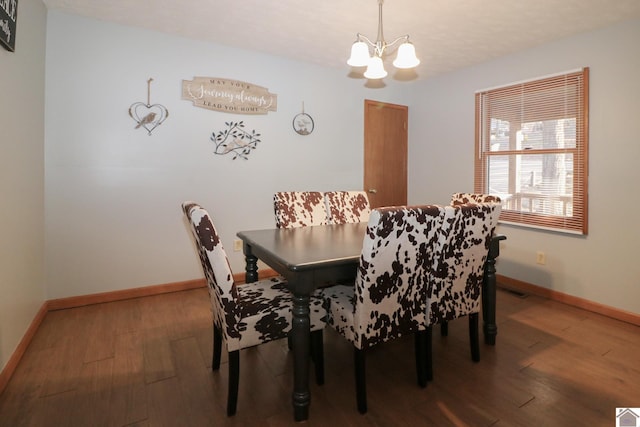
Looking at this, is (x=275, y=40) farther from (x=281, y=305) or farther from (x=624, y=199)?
(x=624, y=199)

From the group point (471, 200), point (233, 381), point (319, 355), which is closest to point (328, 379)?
point (319, 355)

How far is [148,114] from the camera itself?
2.96 meters

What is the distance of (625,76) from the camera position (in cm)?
260

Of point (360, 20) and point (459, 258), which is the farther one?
point (360, 20)

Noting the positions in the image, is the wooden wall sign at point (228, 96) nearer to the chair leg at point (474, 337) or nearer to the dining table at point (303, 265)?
the dining table at point (303, 265)

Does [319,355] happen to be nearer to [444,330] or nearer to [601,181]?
[444,330]

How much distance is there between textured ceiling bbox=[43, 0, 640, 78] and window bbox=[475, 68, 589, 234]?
1.48 feet

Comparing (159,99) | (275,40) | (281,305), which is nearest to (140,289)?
(159,99)

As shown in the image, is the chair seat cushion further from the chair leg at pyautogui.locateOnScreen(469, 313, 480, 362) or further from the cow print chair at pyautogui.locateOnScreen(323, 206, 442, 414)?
the chair leg at pyautogui.locateOnScreen(469, 313, 480, 362)

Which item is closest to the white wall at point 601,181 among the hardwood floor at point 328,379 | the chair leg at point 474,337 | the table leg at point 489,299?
the hardwood floor at point 328,379

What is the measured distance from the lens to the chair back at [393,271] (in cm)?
142

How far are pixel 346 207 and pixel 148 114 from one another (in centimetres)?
188

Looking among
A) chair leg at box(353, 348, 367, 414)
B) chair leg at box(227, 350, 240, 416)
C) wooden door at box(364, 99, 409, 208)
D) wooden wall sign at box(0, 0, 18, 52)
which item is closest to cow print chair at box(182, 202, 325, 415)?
chair leg at box(227, 350, 240, 416)

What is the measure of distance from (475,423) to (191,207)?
61.6 inches
